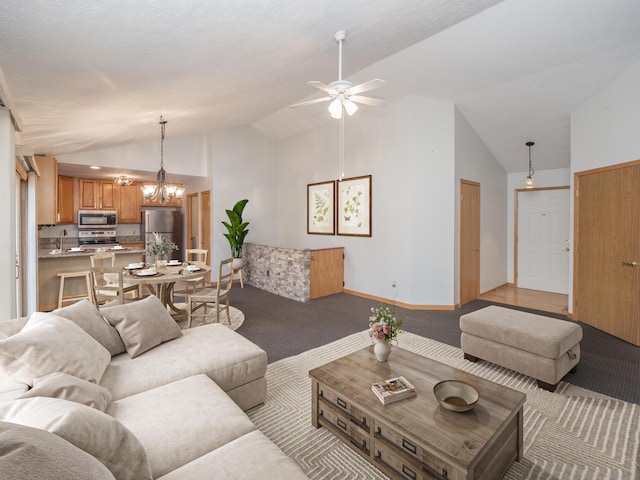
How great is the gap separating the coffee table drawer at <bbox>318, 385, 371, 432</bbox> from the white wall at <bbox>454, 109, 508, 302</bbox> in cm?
367

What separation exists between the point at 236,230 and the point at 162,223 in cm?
238

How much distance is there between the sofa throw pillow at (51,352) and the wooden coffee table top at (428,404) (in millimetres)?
1300

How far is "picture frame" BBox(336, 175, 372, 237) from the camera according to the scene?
5758 mm


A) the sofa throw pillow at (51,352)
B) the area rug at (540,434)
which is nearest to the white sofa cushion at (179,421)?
the sofa throw pillow at (51,352)

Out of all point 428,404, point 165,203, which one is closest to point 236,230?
point 165,203

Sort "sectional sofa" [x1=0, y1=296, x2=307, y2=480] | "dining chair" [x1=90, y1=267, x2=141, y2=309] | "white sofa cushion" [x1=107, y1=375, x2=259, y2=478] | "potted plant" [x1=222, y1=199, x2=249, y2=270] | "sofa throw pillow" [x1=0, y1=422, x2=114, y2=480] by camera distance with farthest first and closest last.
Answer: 1. "potted plant" [x1=222, y1=199, x2=249, y2=270]
2. "dining chair" [x1=90, y1=267, x2=141, y2=309]
3. "white sofa cushion" [x1=107, y1=375, x2=259, y2=478]
4. "sectional sofa" [x1=0, y1=296, x2=307, y2=480]
5. "sofa throw pillow" [x1=0, y1=422, x2=114, y2=480]

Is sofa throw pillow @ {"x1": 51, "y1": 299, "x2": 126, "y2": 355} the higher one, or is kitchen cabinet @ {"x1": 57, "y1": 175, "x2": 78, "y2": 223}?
kitchen cabinet @ {"x1": 57, "y1": 175, "x2": 78, "y2": 223}

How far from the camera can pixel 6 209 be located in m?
2.49

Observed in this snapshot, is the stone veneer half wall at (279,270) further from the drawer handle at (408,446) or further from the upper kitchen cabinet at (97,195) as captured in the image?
the drawer handle at (408,446)

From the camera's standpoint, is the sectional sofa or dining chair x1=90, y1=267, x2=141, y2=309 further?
dining chair x1=90, y1=267, x2=141, y2=309

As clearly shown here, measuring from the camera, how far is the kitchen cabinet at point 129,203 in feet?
24.7

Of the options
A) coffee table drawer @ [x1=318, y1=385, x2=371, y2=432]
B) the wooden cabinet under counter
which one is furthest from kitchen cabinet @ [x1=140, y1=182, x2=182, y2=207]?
coffee table drawer @ [x1=318, y1=385, x2=371, y2=432]

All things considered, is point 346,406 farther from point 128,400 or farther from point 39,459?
point 39,459

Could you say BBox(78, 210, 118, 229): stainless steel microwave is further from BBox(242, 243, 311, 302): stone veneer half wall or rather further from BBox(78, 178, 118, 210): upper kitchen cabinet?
BBox(242, 243, 311, 302): stone veneer half wall
